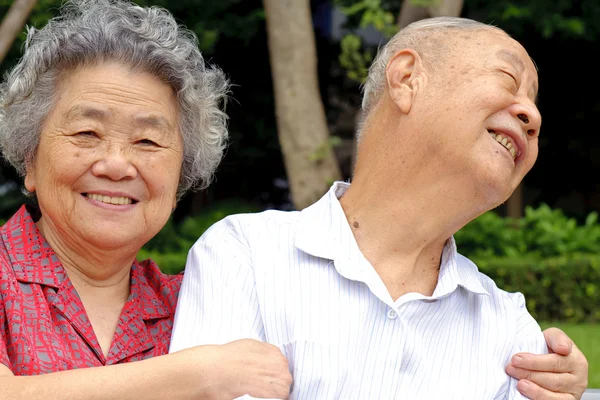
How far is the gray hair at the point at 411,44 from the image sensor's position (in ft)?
7.79

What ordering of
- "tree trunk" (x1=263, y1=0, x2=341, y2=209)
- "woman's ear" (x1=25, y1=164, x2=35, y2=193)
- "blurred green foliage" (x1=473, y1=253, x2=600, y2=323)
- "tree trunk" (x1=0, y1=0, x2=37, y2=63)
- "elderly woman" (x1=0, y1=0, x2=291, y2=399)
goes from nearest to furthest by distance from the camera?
"elderly woman" (x1=0, y1=0, x2=291, y2=399) → "woman's ear" (x1=25, y1=164, x2=35, y2=193) → "tree trunk" (x1=0, y1=0, x2=37, y2=63) → "tree trunk" (x1=263, y1=0, x2=341, y2=209) → "blurred green foliage" (x1=473, y1=253, x2=600, y2=323)

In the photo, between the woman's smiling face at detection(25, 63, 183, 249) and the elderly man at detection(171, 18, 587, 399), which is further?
the woman's smiling face at detection(25, 63, 183, 249)

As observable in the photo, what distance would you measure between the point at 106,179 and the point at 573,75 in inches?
498

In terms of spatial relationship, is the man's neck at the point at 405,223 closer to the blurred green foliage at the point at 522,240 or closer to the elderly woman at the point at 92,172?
the elderly woman at the point at 92,172

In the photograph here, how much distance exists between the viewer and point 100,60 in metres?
2.46

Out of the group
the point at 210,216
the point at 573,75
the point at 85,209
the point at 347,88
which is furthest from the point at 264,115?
the point at 85,209

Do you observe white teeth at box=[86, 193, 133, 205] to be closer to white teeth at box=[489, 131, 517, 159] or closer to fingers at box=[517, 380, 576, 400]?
white teeth at box=[489, 131, 517, 159]

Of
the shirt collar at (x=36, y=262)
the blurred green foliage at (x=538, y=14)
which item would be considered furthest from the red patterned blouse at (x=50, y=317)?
the blurred green foliage at (x=538, y=14)

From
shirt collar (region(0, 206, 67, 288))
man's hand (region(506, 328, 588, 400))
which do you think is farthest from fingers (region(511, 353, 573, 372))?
shirt collar (region(0, 206, 67, 288))

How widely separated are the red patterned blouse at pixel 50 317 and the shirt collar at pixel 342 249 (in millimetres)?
540

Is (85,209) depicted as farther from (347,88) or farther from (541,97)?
(541,97)

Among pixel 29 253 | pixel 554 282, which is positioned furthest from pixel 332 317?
pixel 554 282

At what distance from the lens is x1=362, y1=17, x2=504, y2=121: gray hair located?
2.38 m

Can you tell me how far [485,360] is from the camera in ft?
7.99
